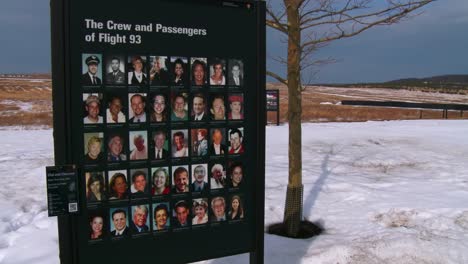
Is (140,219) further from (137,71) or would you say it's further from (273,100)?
(273,100)

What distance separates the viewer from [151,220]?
125 inches

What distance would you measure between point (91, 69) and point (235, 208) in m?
1.54

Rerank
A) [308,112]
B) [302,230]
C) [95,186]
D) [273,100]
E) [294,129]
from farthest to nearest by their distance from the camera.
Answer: [308,112], [273,100], [302,230], [294,129], [95,186]

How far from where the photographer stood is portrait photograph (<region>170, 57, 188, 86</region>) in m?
3.11

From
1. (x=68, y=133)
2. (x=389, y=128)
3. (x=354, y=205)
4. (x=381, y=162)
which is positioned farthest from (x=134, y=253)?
(x=389, y=128)

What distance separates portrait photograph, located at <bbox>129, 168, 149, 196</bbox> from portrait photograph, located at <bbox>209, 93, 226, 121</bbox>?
647 millimetres

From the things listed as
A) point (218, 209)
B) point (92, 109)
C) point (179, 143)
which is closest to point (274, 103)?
point (218, 209)

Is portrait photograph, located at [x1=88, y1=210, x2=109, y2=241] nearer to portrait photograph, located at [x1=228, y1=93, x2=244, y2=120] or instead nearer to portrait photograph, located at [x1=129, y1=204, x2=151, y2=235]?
portrait photograph, located at [x1=129, y1=204, x2=151, y2=235]

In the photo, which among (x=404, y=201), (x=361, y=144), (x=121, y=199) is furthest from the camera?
(x=361, y=144)

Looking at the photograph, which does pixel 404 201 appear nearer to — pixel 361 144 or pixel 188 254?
pixel 188 254

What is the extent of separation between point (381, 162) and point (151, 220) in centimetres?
886

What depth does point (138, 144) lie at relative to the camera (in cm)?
304

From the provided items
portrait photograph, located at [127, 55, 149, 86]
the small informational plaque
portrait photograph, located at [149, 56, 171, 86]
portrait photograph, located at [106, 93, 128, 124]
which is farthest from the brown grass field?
the small informational plaque

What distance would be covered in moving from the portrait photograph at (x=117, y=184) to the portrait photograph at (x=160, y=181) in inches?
7.8
